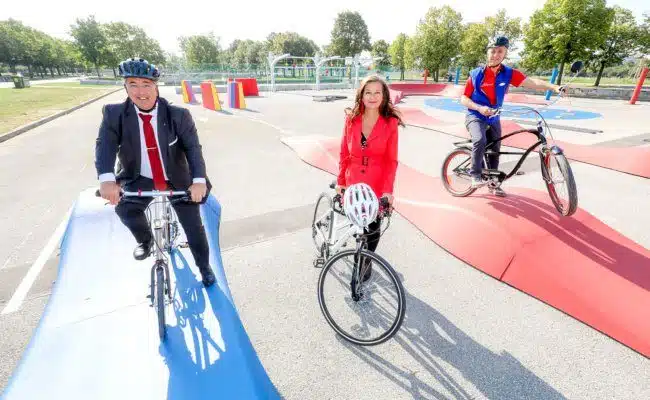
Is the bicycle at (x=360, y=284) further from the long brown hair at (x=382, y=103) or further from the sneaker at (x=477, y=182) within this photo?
the sneaker at (x=477, y=182)

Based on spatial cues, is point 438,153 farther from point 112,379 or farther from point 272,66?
point 272,66

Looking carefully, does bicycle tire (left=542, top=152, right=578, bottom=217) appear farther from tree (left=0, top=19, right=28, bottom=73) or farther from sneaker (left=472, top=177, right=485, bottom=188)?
tree (left=0, top=19, right=28, bottom=73)

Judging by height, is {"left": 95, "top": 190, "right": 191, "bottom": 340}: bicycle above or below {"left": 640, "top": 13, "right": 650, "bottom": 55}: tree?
below

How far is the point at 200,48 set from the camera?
71562 millimetres

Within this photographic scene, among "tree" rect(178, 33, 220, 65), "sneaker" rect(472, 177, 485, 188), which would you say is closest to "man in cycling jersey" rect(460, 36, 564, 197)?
"sneaker" rect(472, 177, 485, 188)

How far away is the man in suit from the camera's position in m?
2.37

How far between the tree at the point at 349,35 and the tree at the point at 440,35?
27374mm

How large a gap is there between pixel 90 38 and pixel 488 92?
7223 cm

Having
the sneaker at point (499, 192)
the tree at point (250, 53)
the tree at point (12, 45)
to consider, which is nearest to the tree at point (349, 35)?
the tree at point (250, 53)

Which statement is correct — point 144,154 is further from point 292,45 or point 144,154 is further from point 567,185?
point 292,45

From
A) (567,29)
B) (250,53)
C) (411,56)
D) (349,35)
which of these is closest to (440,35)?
(411,56)

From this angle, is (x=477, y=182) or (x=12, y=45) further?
(x=12, y=45)

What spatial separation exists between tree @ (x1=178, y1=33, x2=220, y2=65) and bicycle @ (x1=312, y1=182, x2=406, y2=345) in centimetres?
8066

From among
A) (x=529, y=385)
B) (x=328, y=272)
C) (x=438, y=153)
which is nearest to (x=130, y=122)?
(x=328, y=272)
